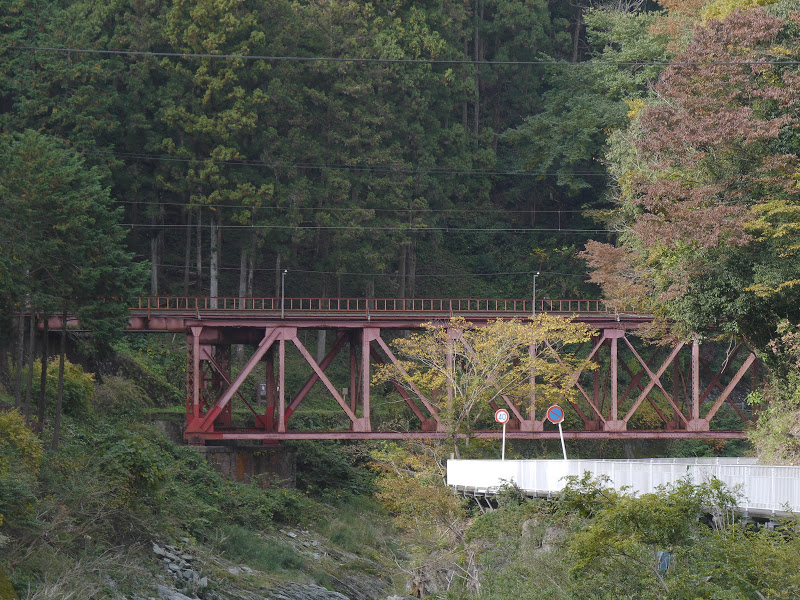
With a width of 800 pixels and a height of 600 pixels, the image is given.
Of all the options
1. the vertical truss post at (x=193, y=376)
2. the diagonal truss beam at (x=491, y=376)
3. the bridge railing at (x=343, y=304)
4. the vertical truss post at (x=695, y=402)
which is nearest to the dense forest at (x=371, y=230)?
the bridge railing at (x=343, y=304)

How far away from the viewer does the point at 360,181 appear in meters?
51.6

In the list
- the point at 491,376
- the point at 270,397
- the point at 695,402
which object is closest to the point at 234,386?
the point at 270,397

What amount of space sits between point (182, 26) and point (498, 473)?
29.7 metres

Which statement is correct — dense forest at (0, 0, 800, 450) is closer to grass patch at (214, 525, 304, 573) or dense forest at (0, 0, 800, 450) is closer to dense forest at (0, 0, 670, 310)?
dense forest at (0, 0, 670, 310)

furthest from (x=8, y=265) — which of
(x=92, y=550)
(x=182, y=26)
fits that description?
(x=182, y=26)

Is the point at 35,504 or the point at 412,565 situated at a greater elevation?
the point at 35,504

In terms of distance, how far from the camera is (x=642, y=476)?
69.1 feet

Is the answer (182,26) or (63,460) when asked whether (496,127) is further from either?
(63,460)

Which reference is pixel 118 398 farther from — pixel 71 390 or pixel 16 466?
pixel 16 466

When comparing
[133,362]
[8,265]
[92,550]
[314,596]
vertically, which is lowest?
[314,596]

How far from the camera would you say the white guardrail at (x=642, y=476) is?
57.9 feet

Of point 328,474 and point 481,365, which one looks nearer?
point 481,365

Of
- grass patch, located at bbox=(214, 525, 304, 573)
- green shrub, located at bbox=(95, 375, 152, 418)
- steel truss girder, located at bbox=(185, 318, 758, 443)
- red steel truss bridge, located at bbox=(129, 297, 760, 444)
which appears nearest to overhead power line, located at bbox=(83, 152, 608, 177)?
red steel truss bridge, located at bbox=(129, 297, 760, 444)

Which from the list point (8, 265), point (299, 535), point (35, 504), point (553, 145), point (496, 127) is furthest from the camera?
point (496, 127)
